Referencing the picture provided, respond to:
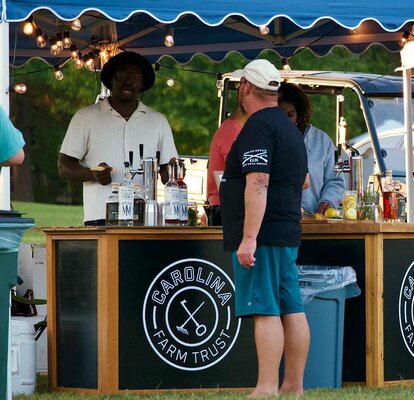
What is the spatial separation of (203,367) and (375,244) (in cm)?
127

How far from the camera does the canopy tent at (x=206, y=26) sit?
736 cm

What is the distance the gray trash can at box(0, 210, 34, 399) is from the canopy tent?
1351mm

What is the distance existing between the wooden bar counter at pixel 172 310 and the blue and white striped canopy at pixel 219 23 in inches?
48.6

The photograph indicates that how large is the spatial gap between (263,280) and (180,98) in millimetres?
20039

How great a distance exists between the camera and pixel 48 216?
25.2m

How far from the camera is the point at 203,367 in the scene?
765cm

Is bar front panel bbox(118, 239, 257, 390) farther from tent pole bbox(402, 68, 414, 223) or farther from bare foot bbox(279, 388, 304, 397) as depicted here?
tent pole bbox(402, 68, 414, 223)

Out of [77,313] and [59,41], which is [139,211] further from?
[59,41]

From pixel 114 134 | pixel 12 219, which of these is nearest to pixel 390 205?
pixel 114 134

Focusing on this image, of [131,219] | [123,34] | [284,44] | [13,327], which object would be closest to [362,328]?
[131,219]

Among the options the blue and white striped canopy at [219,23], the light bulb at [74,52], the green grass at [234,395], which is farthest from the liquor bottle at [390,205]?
the light bulb at [74,52]

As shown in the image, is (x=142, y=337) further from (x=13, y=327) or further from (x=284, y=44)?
(x=284, y=44)

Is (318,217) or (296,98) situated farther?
(296,98)

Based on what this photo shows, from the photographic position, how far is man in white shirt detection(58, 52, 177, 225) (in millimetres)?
8562
